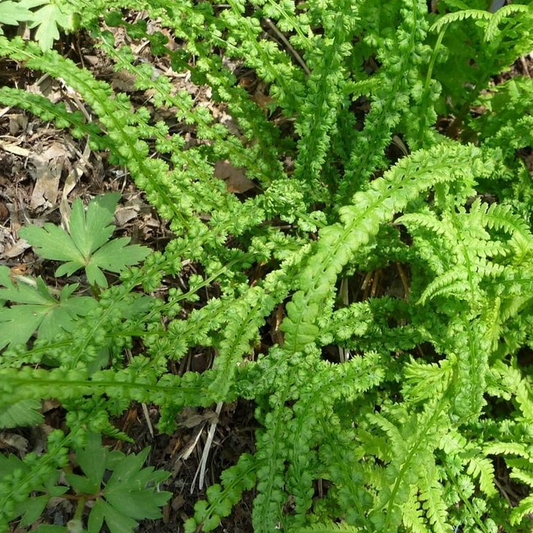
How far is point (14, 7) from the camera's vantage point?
317 centimetres

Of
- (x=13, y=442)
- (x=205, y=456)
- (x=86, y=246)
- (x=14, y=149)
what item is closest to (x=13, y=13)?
(x=14, y=149)

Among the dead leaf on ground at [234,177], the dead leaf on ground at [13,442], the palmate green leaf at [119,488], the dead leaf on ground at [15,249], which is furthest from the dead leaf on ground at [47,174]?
the palmate green leaf at [119,488]

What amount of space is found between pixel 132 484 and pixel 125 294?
1006mm

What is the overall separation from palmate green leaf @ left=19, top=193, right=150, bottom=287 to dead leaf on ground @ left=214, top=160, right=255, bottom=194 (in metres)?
0.81

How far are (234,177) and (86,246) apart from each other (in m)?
1.05

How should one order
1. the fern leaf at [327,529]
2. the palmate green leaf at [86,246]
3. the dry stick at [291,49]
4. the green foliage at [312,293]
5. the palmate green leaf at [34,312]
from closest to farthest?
the green foliage at [312,293] → the fern leaf at [327,529] → the palmate green leaf at [34,312] → the palmate green leaf at [86,246] → the dry stick at [291,49]

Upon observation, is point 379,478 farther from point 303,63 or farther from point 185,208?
point 303,63

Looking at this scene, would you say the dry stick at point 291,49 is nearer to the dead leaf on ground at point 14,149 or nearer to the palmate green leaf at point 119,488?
the dead leaf on ground at point 14,149

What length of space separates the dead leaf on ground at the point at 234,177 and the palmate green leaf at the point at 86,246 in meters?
0.81

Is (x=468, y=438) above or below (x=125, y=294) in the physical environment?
below

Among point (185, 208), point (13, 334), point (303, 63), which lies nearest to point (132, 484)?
point (13, 334)

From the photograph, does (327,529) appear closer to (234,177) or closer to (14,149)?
(234,177)

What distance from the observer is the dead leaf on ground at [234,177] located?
11.2ft

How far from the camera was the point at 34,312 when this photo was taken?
2.80 meters
